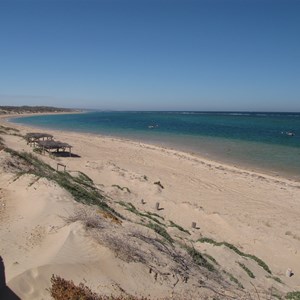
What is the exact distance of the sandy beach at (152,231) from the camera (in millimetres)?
7297

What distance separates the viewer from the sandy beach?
7.30 m

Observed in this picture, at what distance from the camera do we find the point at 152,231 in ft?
36.2

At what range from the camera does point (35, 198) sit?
11258mm

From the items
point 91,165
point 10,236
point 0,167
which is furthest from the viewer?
point 91,165

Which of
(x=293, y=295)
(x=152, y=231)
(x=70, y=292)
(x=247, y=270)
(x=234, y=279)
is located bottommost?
(x=293, y=295)

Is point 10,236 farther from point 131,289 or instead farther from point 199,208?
point 199,208

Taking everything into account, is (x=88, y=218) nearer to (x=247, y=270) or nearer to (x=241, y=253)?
(x=247, y=270)

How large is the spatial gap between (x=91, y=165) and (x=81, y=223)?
14.9 meters

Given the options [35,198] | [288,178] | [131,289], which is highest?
[35,198]

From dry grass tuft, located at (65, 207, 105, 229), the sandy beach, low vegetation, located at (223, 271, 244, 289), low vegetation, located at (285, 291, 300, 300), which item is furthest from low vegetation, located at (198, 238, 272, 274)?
dry grass tuft, located at (65, 207, 105, 229)

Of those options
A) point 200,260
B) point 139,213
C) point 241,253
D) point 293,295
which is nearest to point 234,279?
point 200,260

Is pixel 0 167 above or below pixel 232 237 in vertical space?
above

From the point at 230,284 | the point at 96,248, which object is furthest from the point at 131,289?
the point at 230,284

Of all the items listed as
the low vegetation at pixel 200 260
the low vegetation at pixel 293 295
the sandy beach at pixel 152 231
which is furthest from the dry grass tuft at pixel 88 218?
the low vegetation at pixel 293 295
